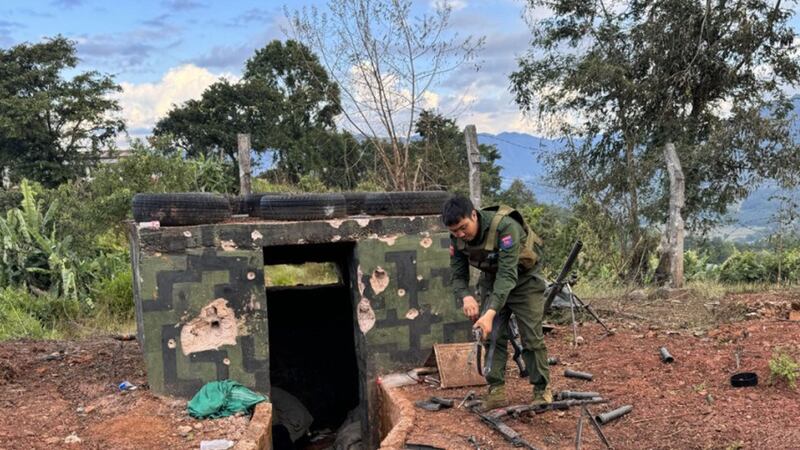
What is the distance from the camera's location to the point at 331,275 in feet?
41.4

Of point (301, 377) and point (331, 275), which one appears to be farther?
point (331, 275)

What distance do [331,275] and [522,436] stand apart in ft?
28.6

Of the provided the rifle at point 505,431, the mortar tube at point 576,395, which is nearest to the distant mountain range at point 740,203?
the mortar tube at point 576,395

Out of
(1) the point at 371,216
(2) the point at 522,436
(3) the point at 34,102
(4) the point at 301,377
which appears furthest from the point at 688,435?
(3) the point at 34,102

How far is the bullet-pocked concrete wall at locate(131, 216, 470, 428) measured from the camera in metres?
5.08

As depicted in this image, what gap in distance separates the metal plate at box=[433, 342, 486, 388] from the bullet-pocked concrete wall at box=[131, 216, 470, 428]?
335 mm

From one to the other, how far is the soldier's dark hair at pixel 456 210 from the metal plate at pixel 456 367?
5.02 feet

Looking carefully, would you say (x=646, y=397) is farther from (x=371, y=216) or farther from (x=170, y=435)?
(x=170, y=435)

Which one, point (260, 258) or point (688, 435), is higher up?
point (260, 258)

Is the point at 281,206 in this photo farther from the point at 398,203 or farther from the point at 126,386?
the point at 126,386

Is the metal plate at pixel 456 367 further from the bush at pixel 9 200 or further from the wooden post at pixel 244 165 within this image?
the bush at pixel 9 200

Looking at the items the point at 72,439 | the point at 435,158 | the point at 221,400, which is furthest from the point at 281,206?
the point at 435,158

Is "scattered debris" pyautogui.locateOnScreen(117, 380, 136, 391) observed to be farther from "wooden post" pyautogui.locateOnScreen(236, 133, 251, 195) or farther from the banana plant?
the banana plant

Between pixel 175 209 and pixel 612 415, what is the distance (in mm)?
3750
